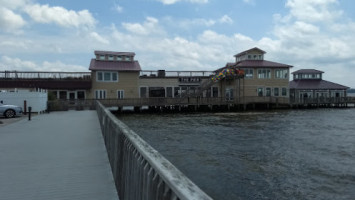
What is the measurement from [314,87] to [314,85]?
3.19ft

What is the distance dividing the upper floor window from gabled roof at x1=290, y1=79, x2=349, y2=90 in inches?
1412

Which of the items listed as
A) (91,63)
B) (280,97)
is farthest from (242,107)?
(91,63)

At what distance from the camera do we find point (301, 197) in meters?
8.20

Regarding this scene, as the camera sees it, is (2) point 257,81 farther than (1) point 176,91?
Yes

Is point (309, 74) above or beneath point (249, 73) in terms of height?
above

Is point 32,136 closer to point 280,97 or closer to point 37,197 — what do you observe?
point 37,197

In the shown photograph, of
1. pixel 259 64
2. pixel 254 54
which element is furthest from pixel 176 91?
pixel 254 54

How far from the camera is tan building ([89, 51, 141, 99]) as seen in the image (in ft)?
134

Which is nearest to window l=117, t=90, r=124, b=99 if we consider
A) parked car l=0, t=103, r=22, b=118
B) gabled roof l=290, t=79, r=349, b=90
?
parked car l=0, t=103, r=22, b=118

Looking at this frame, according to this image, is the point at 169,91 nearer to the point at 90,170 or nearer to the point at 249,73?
the point at 249,73

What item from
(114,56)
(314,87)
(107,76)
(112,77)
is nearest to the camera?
(107,76)

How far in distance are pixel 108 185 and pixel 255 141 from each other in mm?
12617

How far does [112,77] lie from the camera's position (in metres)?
41.6

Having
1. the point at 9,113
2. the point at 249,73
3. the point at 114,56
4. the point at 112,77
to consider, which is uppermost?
the point at 114,56
